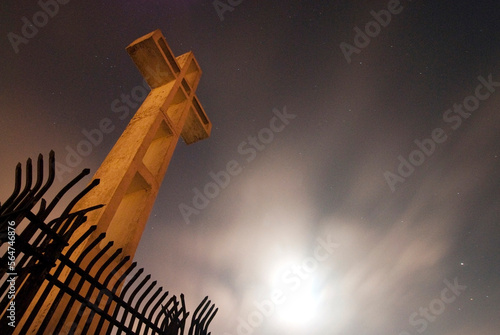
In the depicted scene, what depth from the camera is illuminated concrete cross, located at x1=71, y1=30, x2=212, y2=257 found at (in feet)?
17.1

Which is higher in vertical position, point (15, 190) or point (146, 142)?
point (146, 142)

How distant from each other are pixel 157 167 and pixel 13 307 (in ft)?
14.4

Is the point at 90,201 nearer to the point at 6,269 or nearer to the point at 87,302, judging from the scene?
the point at 87,302

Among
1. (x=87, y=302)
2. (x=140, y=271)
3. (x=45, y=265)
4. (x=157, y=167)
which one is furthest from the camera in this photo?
(x=157, y=167)

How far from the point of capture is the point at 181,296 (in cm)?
438

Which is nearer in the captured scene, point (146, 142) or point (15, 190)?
point (15, 190)

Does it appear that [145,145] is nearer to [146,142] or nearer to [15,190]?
[146,142]

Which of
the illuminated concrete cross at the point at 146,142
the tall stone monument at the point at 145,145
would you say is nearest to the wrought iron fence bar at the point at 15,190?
the tall stone monument at the point at 145,145

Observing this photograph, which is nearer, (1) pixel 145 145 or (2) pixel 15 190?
(2) pixel 15 190

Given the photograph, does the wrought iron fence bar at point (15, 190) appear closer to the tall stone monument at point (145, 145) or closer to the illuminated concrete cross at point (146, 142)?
the tall stone monument at point (145, 145)

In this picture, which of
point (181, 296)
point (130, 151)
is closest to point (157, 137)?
point (130, 151)

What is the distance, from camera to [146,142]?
613 cm

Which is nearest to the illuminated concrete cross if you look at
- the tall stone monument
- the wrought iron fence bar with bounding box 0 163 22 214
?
the tall stone monument

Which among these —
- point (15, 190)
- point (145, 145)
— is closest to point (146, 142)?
point (145, 145)
